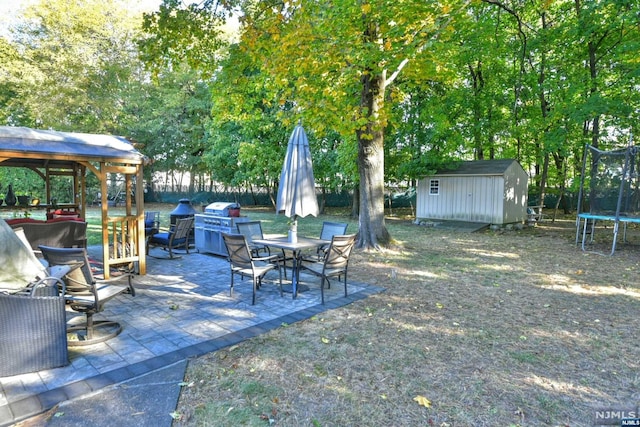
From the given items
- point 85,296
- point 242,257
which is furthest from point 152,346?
point 242,257

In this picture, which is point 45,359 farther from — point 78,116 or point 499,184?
point 78,116

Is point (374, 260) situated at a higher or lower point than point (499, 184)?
lower

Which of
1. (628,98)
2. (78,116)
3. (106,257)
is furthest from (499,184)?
(78,116)

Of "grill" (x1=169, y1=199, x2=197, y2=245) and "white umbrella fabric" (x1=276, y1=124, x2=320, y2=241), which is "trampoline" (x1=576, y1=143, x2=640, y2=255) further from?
"grill" (x1=169, y1=199, x2=197, y2=245)

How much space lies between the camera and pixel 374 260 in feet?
27.2

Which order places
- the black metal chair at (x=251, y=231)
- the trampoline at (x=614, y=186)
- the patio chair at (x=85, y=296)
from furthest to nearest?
the trampoline at (x=614, y=186), the black metal chair at (x=251, y=231), the patio chair at (x=85, y=296)

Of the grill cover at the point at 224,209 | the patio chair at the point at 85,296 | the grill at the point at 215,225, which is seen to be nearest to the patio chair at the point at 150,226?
the grill at the point at 215,225

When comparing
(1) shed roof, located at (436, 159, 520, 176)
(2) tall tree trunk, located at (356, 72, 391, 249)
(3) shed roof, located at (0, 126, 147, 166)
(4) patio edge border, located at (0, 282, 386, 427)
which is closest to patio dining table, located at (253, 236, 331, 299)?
(4) patio edge border, located at (0, 282, 386, 427)

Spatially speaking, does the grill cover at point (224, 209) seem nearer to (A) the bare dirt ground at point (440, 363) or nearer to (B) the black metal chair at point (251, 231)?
(B) the black metal chair at point (251, 231)

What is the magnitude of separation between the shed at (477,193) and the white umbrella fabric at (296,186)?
11.4 m

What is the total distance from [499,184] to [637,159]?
490cm

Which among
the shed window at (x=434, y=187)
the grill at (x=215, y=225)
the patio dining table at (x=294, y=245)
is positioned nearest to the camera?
the patio dining table at (x=294, y=245)

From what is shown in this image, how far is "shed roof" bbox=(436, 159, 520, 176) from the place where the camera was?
49.1ft

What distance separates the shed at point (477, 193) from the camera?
14781mm
